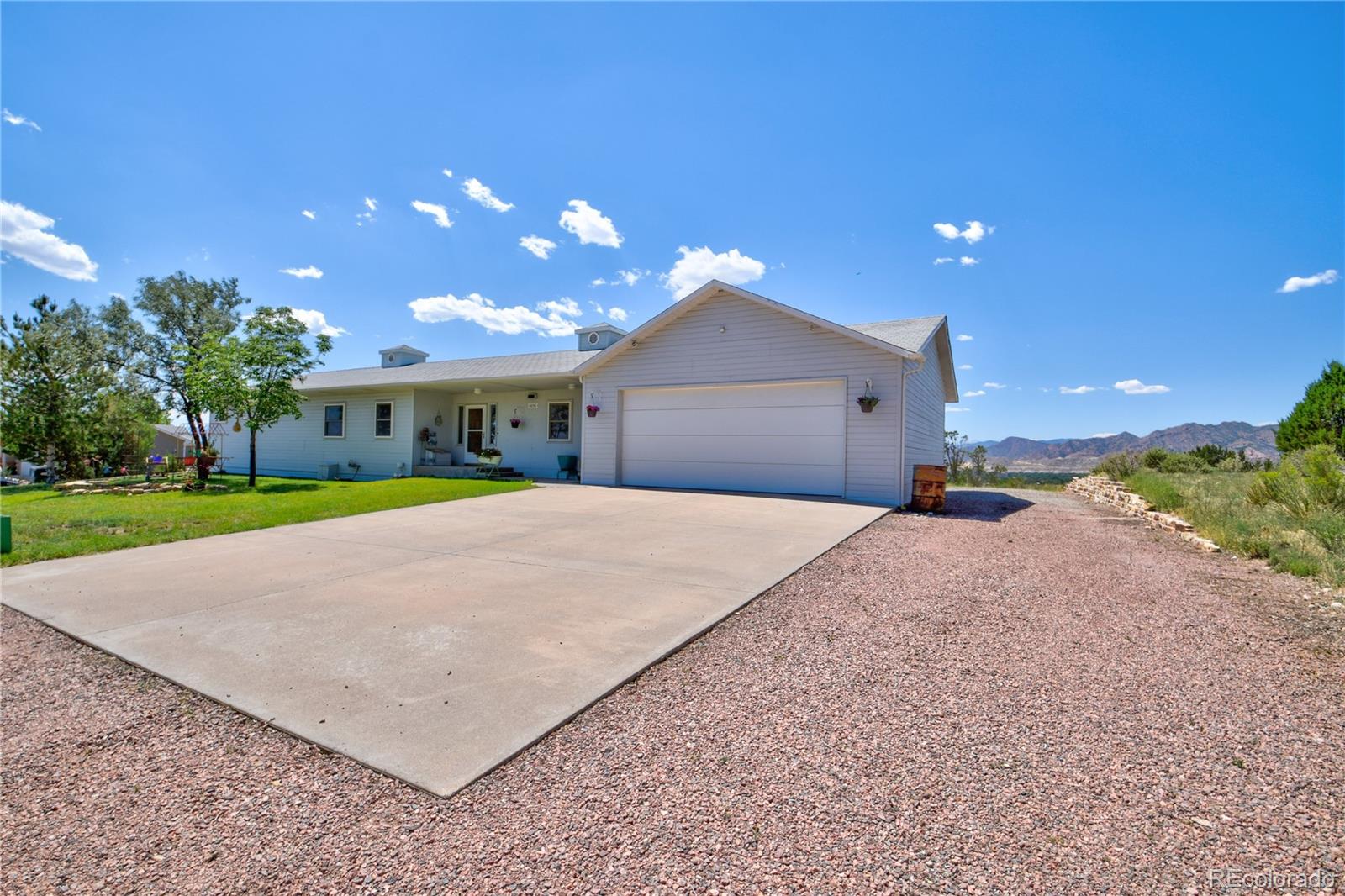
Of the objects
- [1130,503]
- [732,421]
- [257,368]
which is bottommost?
[1130,503]

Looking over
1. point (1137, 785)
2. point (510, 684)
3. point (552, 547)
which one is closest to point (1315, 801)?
point (1137, 785)

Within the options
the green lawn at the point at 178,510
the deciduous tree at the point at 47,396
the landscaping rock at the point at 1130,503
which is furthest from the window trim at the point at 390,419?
the landscaping rock at the point at 1130,503

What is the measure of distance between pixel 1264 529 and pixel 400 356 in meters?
23.7

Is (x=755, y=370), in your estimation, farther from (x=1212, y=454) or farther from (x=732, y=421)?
(x=1212, y=454)

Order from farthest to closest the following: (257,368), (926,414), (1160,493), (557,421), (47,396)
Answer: (557,421) → (47,396) → (257,368) → (926,414) → (1160,493)

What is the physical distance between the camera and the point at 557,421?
16359mm

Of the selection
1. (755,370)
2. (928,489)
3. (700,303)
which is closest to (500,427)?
(700,303)

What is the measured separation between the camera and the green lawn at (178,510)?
688cm

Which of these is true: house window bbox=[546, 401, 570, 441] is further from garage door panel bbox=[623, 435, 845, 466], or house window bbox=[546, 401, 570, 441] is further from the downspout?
the downspout

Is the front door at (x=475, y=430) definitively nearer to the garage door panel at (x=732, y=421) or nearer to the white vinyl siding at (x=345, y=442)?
the white vinyl siding at (x=345, y=442)

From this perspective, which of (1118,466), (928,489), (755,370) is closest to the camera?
(928,489)

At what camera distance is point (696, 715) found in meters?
2.61

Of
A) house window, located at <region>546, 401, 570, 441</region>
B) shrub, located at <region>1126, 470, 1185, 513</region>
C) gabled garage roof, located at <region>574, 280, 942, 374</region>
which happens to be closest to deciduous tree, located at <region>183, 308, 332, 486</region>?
house window, located at <region>546, 401, 570, 441</region>

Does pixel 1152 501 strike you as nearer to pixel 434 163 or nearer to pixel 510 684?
pixel 510 684
